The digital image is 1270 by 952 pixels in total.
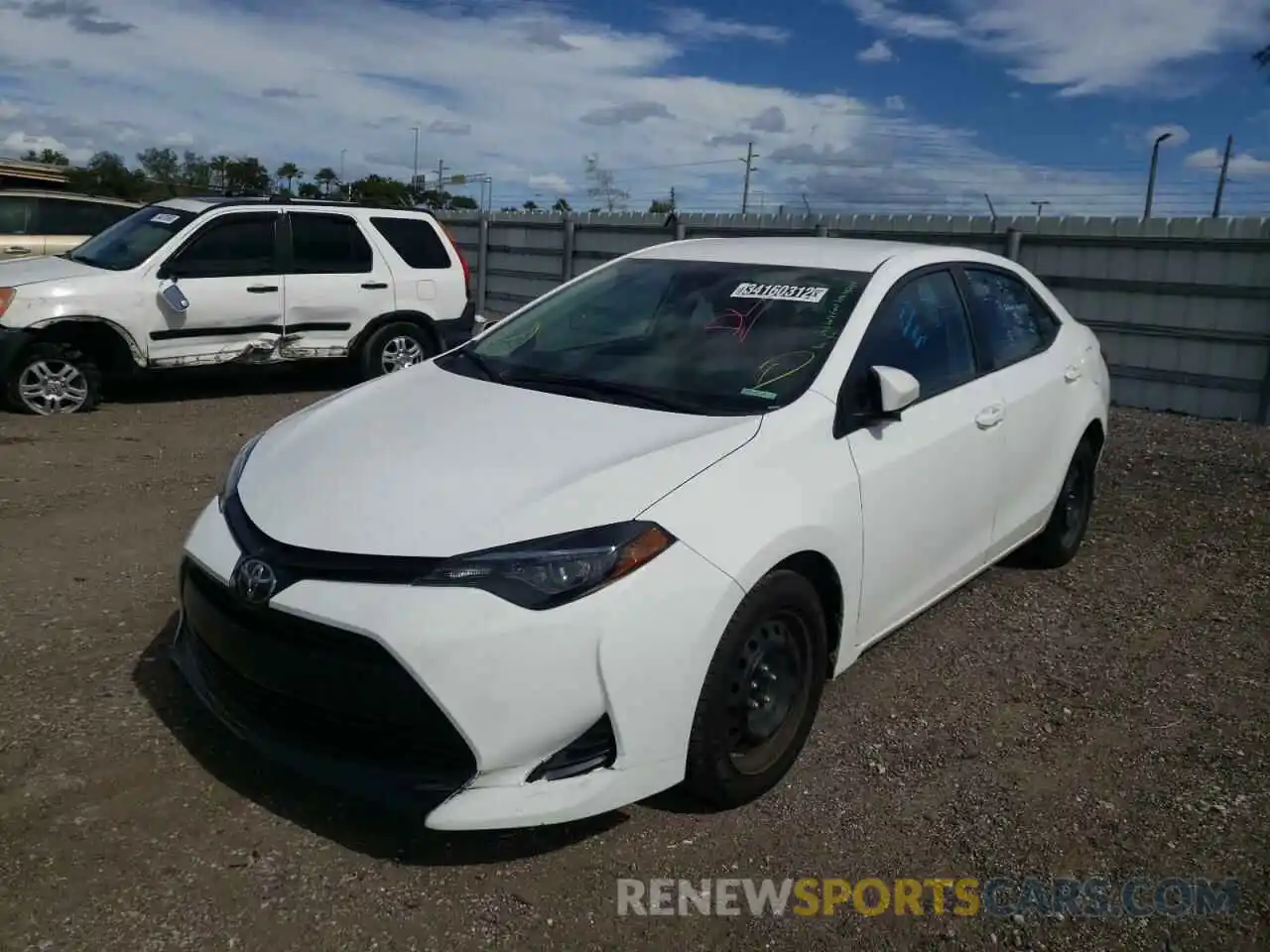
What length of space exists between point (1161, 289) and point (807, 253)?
735 centimetres

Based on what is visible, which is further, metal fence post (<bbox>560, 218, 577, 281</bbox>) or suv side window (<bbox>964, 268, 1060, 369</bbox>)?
metal fence post (<bbox>560, 218, 577, 281</bbox>)

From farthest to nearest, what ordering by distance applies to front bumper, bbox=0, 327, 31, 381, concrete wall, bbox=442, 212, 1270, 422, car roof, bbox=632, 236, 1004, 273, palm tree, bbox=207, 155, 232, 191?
palm tree, bbox=207, 155, 232, 191 < concrete wall, bbox=442, 212, 1270, 422 < front bumper, bbox=0, 327, 31, 381 < car roof, bbox=632, 236, 1004, 273

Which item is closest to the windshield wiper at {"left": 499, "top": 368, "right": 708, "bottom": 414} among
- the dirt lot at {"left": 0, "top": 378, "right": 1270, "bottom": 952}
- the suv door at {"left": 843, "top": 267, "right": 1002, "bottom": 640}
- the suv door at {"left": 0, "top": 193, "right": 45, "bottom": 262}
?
the suv door at {"left": 843, "top": 267, "right": 1002, "bottom": 640}

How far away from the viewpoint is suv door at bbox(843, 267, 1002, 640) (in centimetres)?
357

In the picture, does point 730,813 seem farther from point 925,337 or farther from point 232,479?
point 925,337

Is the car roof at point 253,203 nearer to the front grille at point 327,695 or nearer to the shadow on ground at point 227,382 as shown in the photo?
the shadow on ground at point 227,382

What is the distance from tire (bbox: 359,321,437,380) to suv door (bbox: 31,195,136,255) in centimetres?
460

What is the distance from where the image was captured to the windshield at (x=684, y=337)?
3605 mm

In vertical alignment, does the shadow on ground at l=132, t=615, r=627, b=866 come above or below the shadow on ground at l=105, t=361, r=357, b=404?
below

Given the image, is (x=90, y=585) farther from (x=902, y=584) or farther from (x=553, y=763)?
(x=902, y=584)

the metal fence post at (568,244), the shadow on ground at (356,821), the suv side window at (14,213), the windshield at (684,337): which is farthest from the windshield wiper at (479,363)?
the metal fence post at (568,244)

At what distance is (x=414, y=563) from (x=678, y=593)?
0.67 metres

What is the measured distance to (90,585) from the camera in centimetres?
464

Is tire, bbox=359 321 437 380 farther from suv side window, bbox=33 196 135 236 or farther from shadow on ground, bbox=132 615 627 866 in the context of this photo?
shadow on ground, bbox=132 615 627 866
